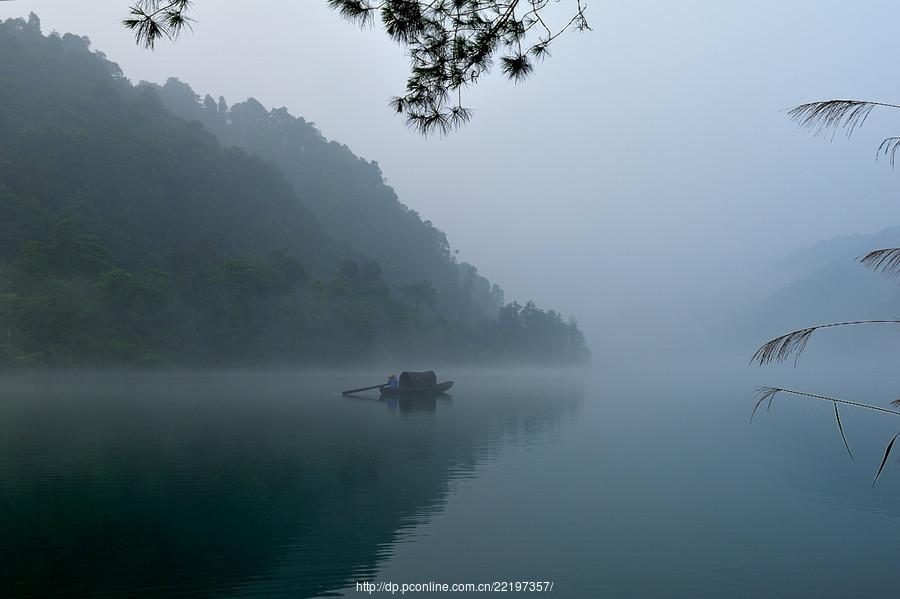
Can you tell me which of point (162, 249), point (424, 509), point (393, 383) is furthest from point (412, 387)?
point (162, 249)

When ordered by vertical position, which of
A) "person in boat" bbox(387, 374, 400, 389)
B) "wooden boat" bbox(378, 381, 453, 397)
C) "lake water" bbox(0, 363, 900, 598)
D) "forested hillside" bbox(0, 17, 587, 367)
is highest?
"forested hillside" bbox(0, 17, 587, 367)

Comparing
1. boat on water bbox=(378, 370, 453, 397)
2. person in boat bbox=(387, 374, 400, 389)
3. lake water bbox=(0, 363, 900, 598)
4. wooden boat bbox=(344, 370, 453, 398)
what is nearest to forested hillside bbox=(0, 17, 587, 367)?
wooden boat bbox=(344, 370, 453, 398)

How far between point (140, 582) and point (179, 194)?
9595cm

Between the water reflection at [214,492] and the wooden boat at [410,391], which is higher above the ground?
the wooden boat at [410,391]

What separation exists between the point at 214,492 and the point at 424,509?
5288mm

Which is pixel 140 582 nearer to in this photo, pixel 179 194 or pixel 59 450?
pixel 59 450

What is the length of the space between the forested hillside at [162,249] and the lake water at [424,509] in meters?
35.0

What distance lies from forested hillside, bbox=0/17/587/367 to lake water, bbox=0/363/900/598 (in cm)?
3498

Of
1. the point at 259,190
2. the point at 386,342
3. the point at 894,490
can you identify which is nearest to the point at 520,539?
the point at 894,490

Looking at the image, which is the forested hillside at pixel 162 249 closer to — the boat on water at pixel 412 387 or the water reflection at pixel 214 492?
the water reflection at pixel 214 492

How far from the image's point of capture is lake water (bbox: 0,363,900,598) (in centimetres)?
1048

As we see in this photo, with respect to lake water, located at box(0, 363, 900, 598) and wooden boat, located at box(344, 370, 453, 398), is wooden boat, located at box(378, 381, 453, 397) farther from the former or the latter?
lake water, located at box(0, 363, 900, 598)

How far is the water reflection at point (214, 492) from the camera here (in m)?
10.3

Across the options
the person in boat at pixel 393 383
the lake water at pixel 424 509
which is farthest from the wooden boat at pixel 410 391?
the lake water at pixel 424 509
